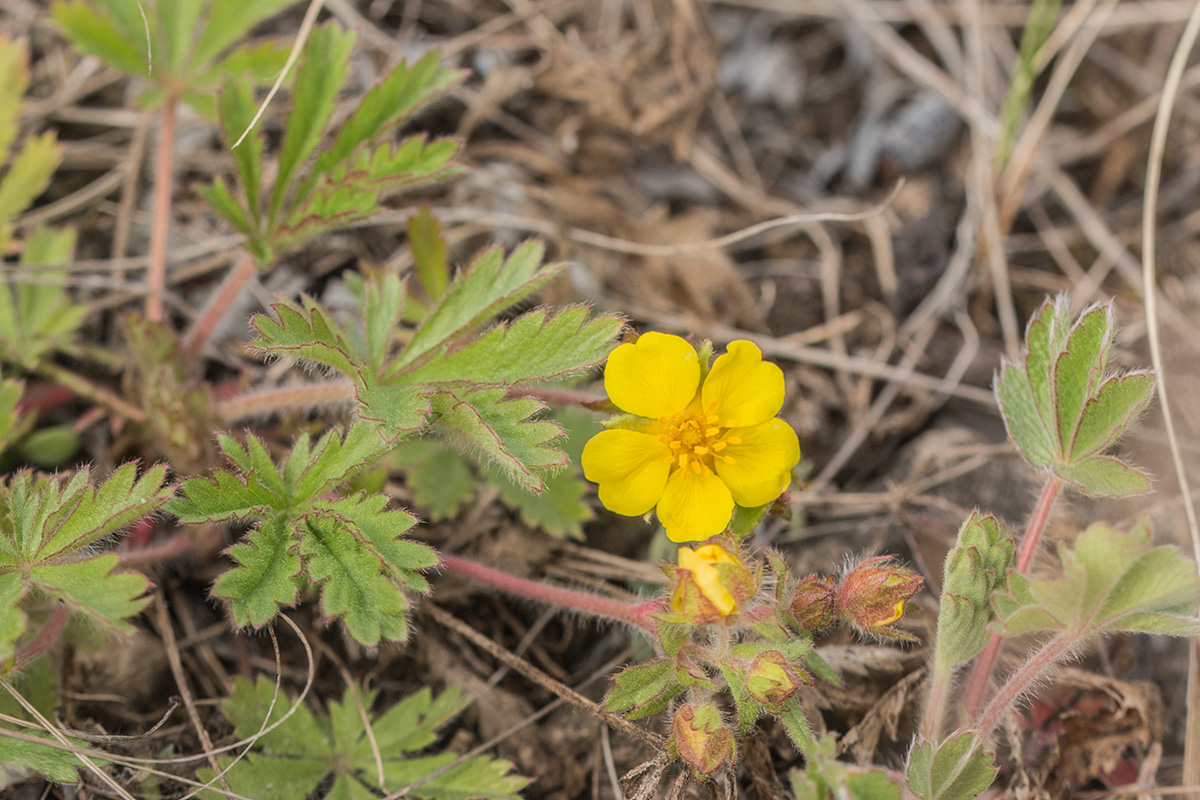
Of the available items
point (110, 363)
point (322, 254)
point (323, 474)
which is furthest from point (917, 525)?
point (110, 363)

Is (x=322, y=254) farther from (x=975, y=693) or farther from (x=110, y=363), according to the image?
(x=975, y=693)

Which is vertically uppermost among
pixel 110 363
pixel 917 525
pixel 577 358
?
pixel 577 358

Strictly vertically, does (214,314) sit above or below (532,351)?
below

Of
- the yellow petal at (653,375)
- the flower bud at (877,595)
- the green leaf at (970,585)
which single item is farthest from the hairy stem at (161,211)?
the green leaf at (970,585)

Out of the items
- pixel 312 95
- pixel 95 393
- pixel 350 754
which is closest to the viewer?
pixel 350 754

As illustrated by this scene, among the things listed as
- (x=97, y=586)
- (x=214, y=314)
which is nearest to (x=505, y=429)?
(x=97, y=586)

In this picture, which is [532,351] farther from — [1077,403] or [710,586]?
[1077,403]
